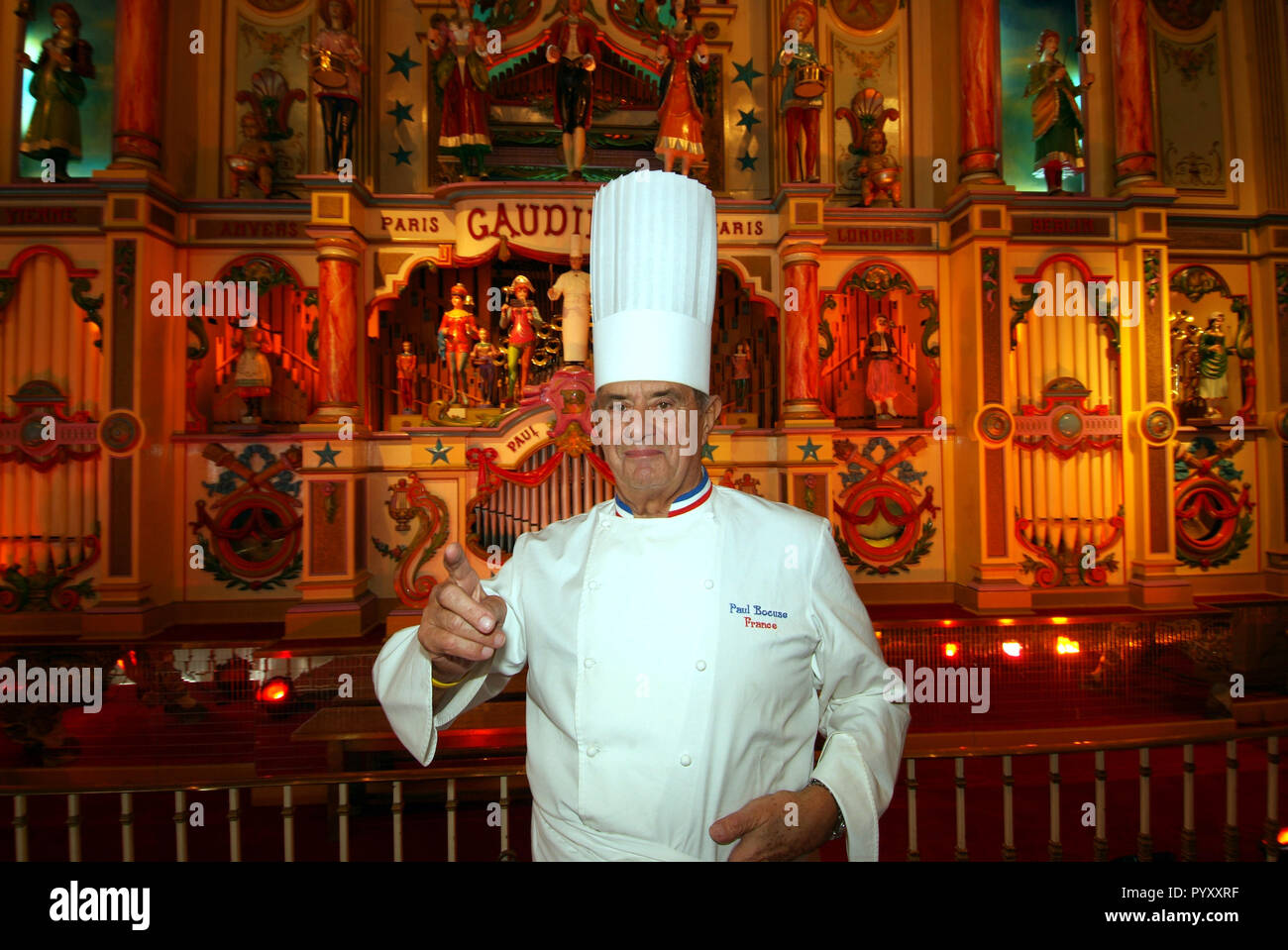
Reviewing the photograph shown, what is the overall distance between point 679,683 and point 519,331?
204 inches

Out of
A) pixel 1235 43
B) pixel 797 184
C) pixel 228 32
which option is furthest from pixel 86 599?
pixel 1235 43

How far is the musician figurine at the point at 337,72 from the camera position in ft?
19.1

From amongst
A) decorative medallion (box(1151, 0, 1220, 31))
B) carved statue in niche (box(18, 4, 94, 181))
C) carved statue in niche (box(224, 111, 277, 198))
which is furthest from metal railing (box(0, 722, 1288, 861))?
decorative medallion (box(1151, 0, 1220, 31))

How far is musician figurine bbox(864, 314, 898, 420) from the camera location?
6406mm

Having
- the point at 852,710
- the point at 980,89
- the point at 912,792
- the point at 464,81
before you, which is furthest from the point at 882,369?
the point at 852,710

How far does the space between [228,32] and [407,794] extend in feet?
23.4

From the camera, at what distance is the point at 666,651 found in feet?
4.68

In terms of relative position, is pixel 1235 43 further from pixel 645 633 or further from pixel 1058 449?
pixel 645 633

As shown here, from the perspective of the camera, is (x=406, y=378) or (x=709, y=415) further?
(x=406, y=378)

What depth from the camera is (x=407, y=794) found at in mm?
4125

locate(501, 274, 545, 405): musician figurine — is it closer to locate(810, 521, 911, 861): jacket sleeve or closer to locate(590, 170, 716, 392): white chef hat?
locate(590, 170, 716, 392): white chef hat

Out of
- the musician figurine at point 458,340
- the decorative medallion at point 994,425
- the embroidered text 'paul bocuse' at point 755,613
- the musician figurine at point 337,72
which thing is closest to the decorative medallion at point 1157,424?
the decorative medallion at point 994,425

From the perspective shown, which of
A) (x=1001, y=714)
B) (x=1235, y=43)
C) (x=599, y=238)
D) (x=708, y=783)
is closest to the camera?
A: (x=708, y=783)

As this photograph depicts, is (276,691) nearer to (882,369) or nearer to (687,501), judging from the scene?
(687,501)
